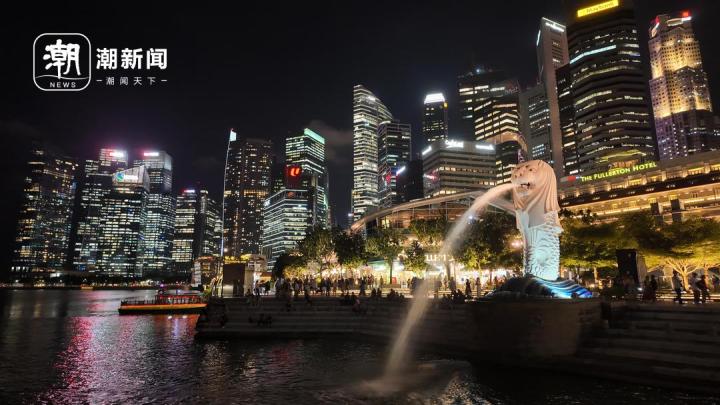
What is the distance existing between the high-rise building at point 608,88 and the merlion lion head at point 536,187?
15669 cm

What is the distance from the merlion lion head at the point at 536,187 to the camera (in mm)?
23250

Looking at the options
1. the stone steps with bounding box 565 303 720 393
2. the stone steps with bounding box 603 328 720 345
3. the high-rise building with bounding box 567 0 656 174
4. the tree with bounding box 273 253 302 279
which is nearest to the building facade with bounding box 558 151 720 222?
the high-rise building with bounding box 567 0 656 174

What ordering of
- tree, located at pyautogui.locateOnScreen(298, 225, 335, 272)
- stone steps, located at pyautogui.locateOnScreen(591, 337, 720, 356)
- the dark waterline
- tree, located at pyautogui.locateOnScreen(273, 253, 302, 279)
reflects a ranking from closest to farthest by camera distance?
1. the dark waterline
2. stone steps, located at pyautogui.locateOnScreen(591, 337, 720, 356)
3. tree, located at pyautogui.locateOnScreen(298, 225, 335, 272)
4. tree, located at pyautogui.locateOnScreen(273, 253, 302, 279)

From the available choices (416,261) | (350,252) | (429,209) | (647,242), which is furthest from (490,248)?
(429,209)

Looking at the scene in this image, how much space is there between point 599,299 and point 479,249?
77.1 feet

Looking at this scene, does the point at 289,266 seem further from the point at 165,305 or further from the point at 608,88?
the point at 608,88

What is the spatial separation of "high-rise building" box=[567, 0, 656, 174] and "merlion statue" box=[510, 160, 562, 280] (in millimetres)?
156879

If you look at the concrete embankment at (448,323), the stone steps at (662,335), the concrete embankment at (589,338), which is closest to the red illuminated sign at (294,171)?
the concrete embankment at (448,323)

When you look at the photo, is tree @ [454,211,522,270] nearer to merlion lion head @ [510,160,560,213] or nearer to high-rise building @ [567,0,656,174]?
merlion lion head @ [510,160,560,213]

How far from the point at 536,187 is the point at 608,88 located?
176 m

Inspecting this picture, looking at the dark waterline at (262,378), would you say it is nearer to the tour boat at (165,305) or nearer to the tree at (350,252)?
the tour boat at (165,305)

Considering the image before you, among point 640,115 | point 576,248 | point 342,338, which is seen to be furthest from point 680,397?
point 640,115

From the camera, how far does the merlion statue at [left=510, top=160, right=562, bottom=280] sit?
22.9 meters

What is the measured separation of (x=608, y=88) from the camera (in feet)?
558
